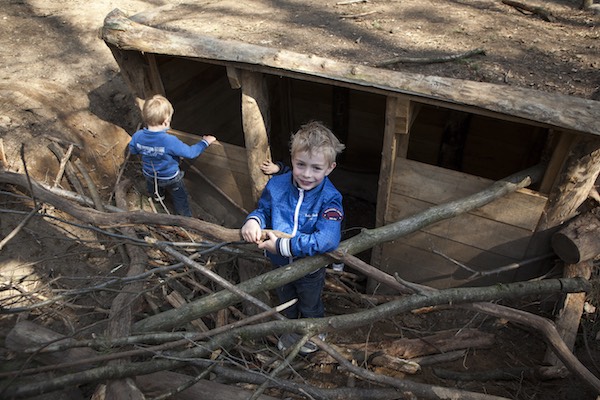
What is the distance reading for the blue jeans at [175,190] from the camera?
3783 millimetres

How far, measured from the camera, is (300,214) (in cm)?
256

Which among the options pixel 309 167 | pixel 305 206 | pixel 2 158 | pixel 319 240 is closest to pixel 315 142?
pixel 309 167

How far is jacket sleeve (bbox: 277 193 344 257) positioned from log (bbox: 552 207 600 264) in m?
1.70

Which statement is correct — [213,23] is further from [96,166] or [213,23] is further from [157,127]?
[96,166]

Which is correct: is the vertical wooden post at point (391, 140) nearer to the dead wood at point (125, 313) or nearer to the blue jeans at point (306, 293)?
the blue jeans at point (306, 293)

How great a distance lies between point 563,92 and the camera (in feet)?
8.59

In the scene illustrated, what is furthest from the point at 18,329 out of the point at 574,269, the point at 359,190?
the point at 359,190

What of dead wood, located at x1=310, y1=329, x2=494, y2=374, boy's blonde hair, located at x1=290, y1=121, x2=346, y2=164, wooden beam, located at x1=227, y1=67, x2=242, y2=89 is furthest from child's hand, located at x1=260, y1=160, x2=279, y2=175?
dead wood, located at x1=310, y1=329, x2=494, y2=374

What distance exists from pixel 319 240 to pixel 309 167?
0.42m

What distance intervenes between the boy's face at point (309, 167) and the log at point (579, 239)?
70.8 inches

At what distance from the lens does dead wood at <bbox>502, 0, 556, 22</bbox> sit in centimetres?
364

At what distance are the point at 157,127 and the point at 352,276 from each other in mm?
2204

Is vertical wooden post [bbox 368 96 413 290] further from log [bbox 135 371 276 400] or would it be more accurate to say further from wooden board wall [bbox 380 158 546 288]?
log [bbox 135 371 276 400]

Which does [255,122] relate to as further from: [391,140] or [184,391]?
[184,391]
